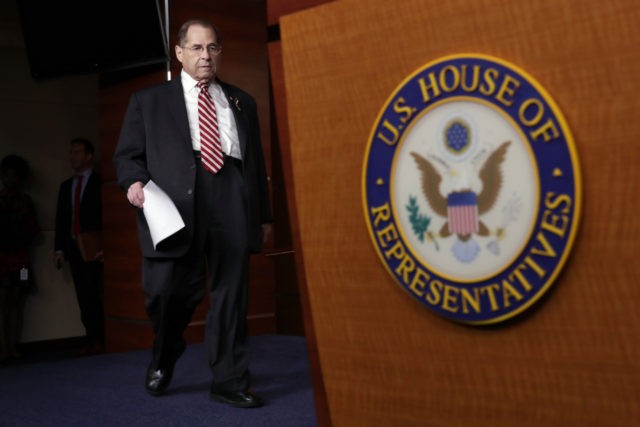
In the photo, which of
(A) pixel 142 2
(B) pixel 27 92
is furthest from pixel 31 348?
(A) pixel 142 2

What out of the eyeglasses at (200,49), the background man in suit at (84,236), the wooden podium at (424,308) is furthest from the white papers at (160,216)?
the background man in suit at (84,236)

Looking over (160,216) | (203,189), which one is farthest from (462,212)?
(203,189)

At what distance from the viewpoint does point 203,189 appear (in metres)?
2.91

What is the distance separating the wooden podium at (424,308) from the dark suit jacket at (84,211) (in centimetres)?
496

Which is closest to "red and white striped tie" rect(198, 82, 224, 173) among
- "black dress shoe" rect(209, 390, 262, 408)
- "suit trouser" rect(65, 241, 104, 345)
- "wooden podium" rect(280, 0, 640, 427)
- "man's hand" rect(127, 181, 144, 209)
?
"man's hand" rect(127, 181, 144, 209)

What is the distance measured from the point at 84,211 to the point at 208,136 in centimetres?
302

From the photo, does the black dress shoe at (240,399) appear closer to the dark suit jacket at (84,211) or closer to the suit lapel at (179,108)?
the suit lapel at (179,108)

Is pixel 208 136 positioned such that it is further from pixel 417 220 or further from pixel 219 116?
pixel 417 220

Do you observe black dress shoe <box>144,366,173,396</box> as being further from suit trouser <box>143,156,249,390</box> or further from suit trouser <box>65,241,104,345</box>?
suit trouser <box>65,241,104,345</box>

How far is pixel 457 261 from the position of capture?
0.76m

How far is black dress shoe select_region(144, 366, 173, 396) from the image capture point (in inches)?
126

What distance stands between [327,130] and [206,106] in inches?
85.1

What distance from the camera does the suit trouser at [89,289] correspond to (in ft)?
18.6

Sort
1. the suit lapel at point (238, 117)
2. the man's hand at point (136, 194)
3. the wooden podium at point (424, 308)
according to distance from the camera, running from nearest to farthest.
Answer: the wooden podium at point (424, 308) < the man's hand at point (136, 194) < the suit lapel at point (238, 117)
